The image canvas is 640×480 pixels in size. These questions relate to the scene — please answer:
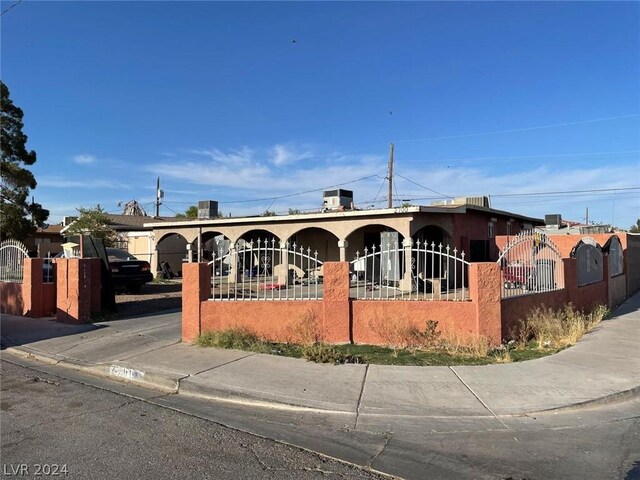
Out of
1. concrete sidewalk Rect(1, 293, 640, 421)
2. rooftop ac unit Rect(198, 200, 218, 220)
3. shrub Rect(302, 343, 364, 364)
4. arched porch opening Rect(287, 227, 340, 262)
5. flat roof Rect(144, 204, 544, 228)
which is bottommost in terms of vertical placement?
concrete sidewalk Rect(1, 293, 640, 421)

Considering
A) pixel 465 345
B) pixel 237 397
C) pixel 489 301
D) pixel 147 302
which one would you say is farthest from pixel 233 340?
pixel 147 302

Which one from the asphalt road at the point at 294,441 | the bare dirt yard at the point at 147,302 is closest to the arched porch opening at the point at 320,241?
the bare dirt yard at the point at 147,302

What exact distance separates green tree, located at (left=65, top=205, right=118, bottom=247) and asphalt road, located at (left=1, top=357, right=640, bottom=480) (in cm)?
2714

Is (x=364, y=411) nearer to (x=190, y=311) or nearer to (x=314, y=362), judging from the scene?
(x=314, y=362)

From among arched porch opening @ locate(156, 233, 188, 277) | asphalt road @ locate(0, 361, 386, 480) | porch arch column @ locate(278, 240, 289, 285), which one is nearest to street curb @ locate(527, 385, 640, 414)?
Result: asphalt road @ locate(0, 361, 386, 480)

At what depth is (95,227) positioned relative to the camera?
104 ft

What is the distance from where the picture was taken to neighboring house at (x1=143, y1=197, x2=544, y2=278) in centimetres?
1916

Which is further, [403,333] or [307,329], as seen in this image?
[307,329]

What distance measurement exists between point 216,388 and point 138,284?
547 inches

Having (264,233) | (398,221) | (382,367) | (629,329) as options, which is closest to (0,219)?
(264,233)

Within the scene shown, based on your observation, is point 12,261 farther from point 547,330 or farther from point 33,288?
point 547,330

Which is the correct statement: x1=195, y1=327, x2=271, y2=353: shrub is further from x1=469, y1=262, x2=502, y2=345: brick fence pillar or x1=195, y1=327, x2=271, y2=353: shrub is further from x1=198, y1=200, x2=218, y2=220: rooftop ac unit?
x1=198, y1=200, x2=218, y2=220: rooftop ac unit

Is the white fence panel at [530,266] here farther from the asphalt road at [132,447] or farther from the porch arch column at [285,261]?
the asphalt road at [132,447]

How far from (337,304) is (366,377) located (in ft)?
7.18
